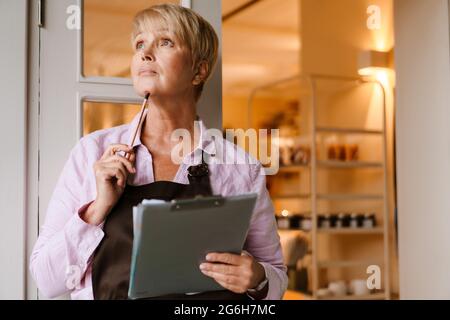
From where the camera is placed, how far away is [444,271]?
76.3 inches

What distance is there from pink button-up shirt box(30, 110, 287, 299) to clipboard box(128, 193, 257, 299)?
0.14m

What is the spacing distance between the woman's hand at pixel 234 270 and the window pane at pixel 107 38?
1.95 feet

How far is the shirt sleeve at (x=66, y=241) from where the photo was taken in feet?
3.86

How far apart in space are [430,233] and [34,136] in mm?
1421

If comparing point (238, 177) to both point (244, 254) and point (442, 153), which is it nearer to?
point (244, 254)

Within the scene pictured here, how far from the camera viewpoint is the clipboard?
1101mm

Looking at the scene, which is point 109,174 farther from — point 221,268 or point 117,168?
point 221,268

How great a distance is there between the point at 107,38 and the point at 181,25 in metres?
Answer: 0.29

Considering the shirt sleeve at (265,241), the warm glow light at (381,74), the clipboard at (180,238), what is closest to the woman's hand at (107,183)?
the clipboard at (180,238)

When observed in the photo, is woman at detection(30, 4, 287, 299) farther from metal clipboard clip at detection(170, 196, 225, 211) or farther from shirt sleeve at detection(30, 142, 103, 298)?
metal clipboard clip at detection(170, 196, 225, 211)

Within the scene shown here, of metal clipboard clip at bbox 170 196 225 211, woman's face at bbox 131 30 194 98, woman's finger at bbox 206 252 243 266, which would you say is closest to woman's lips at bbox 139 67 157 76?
woman's face at bbox 131 30 194 98

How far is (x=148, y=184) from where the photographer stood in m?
1.26

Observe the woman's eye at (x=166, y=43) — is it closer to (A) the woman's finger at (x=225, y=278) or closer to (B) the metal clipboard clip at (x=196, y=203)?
(B) the metal clipboard clip at (x=196, y=203)

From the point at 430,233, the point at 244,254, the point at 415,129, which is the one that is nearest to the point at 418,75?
the point at 415,129
